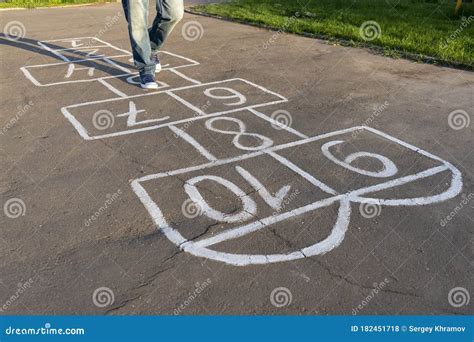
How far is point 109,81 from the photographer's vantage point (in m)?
6.50

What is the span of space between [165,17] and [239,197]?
153 inches

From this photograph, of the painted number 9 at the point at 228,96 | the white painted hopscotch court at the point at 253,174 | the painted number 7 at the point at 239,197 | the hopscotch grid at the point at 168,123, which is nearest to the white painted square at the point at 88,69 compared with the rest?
the white painted hopscotch court at the point at 253,174

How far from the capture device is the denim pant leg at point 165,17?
20.4 ft

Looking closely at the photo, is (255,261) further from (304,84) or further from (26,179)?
(304,84)

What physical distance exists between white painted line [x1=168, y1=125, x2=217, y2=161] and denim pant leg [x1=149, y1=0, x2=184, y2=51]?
2.27 m

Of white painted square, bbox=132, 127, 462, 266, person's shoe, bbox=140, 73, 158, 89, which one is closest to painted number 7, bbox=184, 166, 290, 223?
white painted square, bbox=132, 127, 462, 266

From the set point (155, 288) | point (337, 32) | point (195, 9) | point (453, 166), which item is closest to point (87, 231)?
point (155, 288)

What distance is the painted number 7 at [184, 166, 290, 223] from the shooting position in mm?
3314

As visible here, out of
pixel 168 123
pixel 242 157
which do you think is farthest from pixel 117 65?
pixel 242 157

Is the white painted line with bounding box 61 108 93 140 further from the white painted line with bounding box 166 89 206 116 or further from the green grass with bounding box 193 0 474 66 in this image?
the green grass with bounding box 193 0 474 66

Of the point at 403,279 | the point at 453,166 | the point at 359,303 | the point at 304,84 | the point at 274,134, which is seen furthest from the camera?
the point at 304,84

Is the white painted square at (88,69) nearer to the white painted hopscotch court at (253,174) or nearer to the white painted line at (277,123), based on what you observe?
the white painted hopscotch court at (253,174)

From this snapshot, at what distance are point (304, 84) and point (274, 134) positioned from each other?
195 centimetres

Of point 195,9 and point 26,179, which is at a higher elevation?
point 26,179
